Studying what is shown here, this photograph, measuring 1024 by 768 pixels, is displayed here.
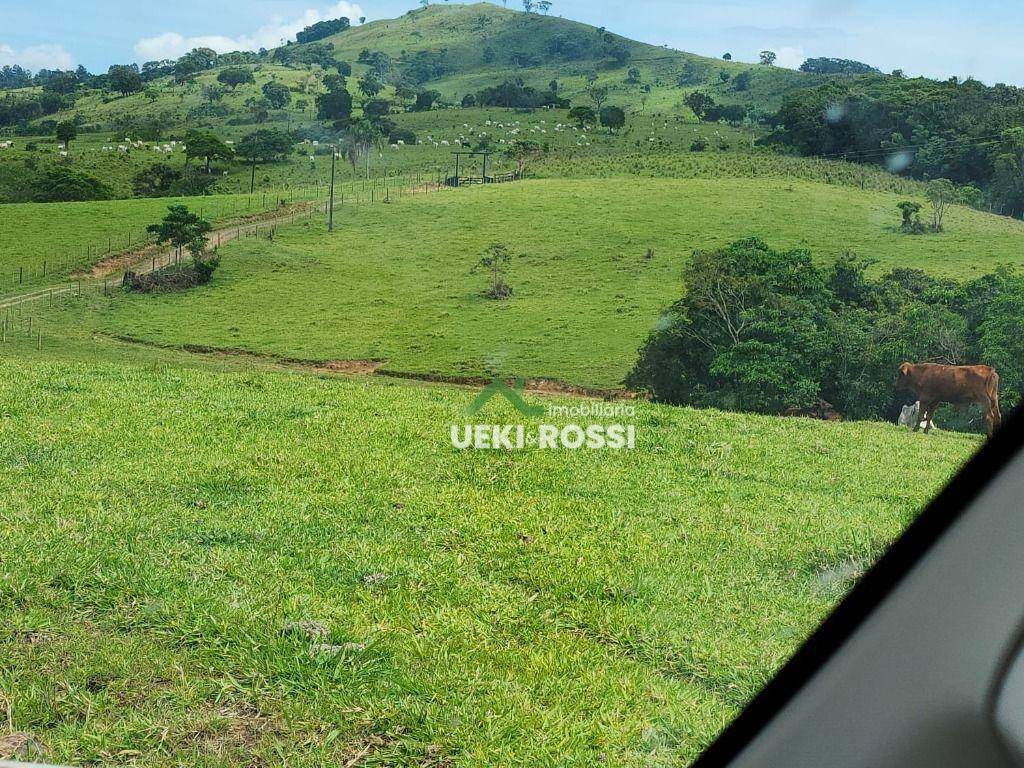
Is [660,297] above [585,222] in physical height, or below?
below

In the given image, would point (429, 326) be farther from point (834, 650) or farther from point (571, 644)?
point (834, 650)

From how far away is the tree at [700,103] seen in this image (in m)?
9.88

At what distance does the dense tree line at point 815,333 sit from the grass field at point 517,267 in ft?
0.89

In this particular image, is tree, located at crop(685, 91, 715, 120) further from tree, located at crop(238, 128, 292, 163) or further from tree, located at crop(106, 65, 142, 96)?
tree, located at crop(106, 65, 142, 96)

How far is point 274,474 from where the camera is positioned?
143 inches

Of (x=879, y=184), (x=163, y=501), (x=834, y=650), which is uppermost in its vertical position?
(x=879, y=184)

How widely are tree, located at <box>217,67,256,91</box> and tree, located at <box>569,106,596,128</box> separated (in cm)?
369

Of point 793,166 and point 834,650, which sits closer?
point 834,650

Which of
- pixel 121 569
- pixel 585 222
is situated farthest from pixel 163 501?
pixel 585 222

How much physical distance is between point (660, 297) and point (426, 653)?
→ 6384 mm

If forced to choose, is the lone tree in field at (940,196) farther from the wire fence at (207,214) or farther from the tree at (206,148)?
the tree at (206,148)

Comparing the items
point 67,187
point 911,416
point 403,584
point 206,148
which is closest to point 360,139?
point 206,148

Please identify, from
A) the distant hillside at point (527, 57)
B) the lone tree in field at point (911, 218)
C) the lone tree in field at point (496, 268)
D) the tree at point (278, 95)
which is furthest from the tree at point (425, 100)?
the lone tree in field at point (911, 218)

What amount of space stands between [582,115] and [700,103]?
1295 mm
